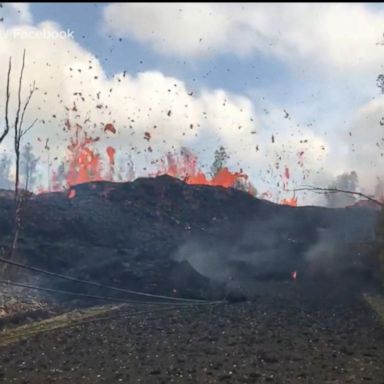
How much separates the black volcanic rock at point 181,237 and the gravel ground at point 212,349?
5.32 metres

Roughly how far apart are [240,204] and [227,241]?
244 inches

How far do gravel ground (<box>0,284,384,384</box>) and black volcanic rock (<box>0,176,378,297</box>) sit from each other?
532cm

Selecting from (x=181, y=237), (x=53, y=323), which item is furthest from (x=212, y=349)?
(x=181, y=237)

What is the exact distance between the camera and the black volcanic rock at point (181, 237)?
21469 millimetres

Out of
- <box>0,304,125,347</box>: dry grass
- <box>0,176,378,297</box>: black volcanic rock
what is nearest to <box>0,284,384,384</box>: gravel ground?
<box>0,304,125,347</box>: dry grass

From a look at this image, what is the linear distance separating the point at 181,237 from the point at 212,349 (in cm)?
1854

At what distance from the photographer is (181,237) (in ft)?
96.5

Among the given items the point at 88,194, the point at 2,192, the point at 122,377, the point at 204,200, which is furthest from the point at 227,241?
the point at 122,377

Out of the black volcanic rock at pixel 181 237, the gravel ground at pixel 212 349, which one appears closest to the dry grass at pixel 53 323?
the gravel ground at pixel 212 349

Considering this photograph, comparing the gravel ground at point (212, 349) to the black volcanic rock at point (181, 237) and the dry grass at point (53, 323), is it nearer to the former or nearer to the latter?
the dry grass at point (53, 323)

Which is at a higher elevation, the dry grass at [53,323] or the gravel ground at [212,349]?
the gravel ground at [212,349]

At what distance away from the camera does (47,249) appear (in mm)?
23266

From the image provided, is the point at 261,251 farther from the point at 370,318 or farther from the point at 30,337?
the point at 30,337

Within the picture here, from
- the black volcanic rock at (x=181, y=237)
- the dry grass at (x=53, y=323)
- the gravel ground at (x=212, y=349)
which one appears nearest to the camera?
the gravel ground at (x=212, y=349)
